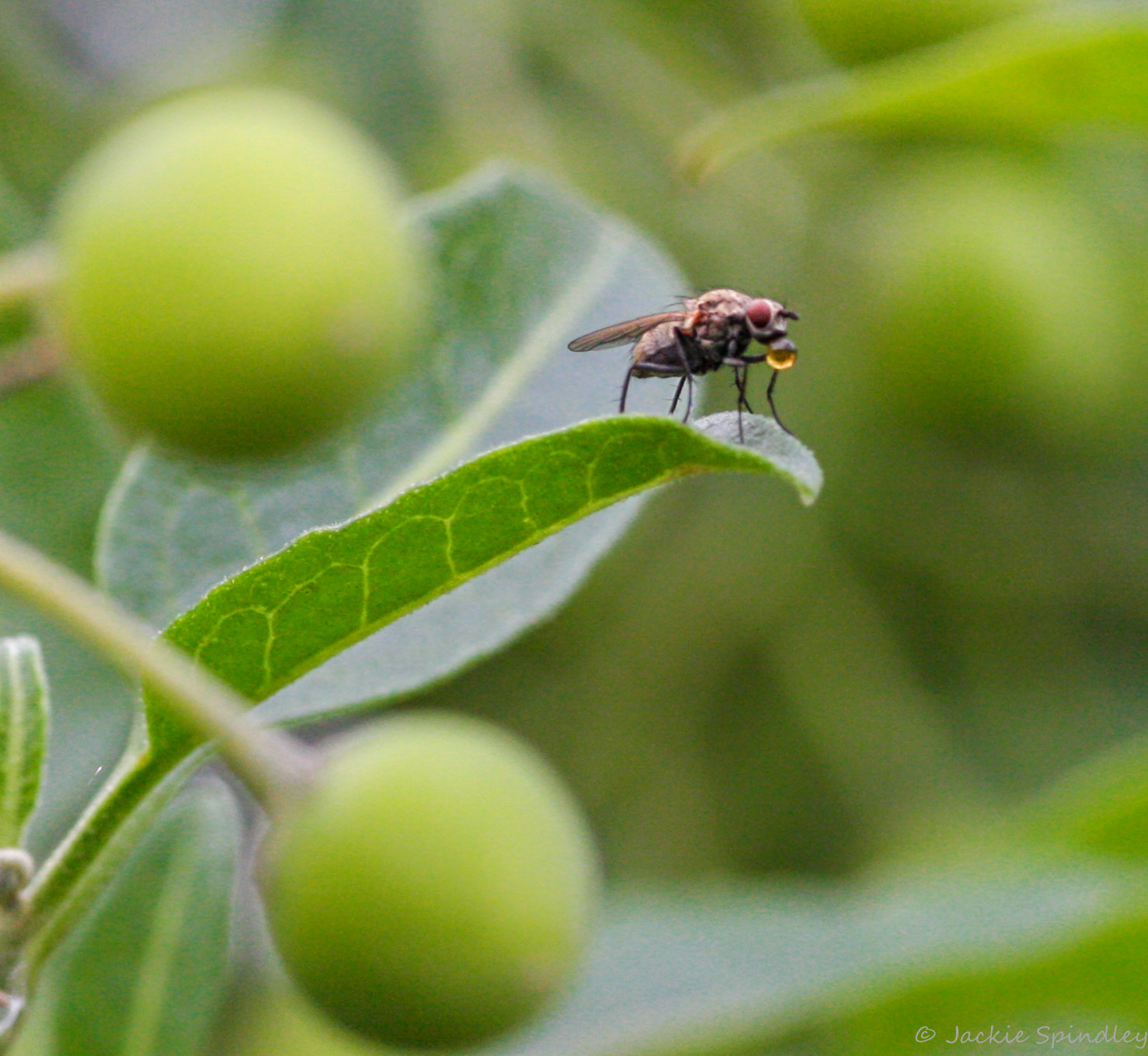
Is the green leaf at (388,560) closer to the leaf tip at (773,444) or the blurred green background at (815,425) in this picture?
the leaf tip at (773,444)

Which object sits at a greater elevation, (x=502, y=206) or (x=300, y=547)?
(x=502, y=206)

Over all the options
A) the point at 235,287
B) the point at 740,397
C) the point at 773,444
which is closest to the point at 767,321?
the point at 740,397

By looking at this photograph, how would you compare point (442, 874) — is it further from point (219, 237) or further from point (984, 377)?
point (984, 377)

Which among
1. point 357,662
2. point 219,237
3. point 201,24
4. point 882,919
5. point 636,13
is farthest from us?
point 201,24

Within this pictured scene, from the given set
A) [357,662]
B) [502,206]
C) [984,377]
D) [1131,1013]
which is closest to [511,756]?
[357,662]

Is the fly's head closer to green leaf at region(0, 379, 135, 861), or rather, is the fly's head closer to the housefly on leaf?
the housefly on leaf

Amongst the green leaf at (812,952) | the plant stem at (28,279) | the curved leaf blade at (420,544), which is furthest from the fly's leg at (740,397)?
the green leaf at (812,952)
